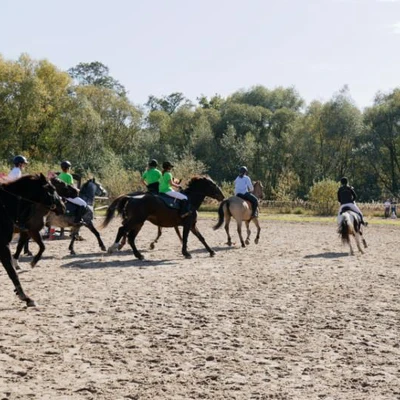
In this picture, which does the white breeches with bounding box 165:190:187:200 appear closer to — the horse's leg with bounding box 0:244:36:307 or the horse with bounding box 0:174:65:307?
the horse with bounding box 0:174:65:307

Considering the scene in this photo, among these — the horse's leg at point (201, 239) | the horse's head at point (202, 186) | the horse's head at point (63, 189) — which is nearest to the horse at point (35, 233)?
the horse's head at point (63, 189)

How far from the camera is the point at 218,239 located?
21938 mm

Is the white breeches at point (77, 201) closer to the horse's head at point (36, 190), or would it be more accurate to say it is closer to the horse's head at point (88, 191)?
the horse's head at point (88, 191)

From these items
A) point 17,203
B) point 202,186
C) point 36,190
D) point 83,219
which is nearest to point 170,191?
point 202,186

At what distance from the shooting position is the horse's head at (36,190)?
Answer: 1024 centimetres

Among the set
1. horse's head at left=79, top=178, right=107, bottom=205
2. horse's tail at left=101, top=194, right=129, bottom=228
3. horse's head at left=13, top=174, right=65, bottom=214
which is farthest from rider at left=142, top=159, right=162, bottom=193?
horse's head at left=13, top=174, right=65, bottom=214

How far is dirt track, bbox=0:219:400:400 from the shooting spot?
5.68 metres

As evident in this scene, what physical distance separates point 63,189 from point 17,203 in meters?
5.91

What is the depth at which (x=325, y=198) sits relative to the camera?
42.9m

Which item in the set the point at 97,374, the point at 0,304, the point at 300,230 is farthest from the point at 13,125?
the point at 97,374

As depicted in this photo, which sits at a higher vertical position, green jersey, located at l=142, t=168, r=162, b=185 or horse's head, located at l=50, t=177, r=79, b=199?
green jersey, located at l=142, t=168, r=162, b=185

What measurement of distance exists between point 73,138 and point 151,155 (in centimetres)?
921

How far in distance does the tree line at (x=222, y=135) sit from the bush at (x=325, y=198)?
10.8 meters

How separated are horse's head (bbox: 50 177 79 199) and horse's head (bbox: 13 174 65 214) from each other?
4793 mm
